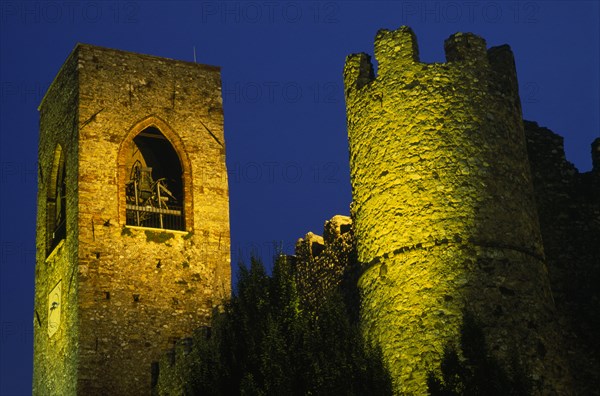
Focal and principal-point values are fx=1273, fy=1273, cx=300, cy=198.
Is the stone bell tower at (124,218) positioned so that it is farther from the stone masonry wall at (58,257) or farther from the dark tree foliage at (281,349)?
the dark tree foliage at (281,349)

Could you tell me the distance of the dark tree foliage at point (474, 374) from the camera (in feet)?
44.3

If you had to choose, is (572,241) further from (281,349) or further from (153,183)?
(153,183)

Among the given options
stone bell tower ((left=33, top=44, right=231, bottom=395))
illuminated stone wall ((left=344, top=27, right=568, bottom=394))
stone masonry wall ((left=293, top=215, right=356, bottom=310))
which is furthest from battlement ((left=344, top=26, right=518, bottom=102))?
stone bell tower ((left=33, top=44, right=231, bottom=395))

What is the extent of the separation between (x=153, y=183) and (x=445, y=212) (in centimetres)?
1347

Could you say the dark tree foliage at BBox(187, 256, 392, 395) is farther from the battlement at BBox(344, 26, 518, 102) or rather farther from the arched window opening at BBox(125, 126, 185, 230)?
the arched window opening at BBox(125, 126, 185, 230)

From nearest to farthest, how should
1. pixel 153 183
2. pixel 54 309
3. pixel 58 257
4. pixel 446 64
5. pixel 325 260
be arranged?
pixel 446 64 < pixel 325 260 < pixel 54 309 < pixel 58 257 < pixel 153 183

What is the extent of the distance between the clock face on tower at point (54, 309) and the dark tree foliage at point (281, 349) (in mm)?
8467

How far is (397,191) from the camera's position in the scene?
14977 mm

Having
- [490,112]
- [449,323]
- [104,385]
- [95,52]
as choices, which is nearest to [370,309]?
[449,323]

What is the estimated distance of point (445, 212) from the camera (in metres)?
14.6

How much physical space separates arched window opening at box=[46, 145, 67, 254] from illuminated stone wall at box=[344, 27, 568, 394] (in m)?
12.5

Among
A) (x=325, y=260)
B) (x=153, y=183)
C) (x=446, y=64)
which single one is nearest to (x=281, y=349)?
(x=325, y=260)

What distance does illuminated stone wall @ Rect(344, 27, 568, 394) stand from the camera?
14.3 m

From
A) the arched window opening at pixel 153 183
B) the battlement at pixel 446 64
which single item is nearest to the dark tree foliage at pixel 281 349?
the battlement at pixel 446 64
